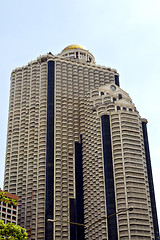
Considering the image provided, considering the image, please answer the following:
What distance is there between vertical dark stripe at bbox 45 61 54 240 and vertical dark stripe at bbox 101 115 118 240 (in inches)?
956

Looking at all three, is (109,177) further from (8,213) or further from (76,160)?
(8,213)

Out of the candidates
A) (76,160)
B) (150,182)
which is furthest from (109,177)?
(76,160)

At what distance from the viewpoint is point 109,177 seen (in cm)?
15162

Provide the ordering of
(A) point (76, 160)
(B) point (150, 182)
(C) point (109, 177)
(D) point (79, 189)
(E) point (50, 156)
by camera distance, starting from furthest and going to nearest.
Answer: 1. (A) point (76, 160)
2. (E) point (50, 156)
3. (D) point (79, 189)
4. (B) point (150, 182)
5. (C) point (109, 177)

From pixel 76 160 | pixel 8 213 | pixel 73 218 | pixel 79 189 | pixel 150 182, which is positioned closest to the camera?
pixel 8 213

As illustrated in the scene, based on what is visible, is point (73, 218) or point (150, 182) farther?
point (150, 182)

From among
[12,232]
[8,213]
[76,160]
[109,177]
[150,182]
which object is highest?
[76,160]

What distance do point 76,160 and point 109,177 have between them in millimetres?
26104

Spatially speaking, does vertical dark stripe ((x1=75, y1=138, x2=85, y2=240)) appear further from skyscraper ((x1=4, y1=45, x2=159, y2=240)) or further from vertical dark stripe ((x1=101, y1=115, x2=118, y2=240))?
vertical dark stripe ((x1=101, y1=115, x2=118, y2=240))

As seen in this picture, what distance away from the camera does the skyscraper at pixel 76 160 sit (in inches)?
5827

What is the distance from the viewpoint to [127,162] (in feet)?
500

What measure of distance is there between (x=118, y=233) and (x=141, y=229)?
8659 millimetres

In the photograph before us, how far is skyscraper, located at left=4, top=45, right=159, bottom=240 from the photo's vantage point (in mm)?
148000

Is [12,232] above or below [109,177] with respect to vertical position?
below
